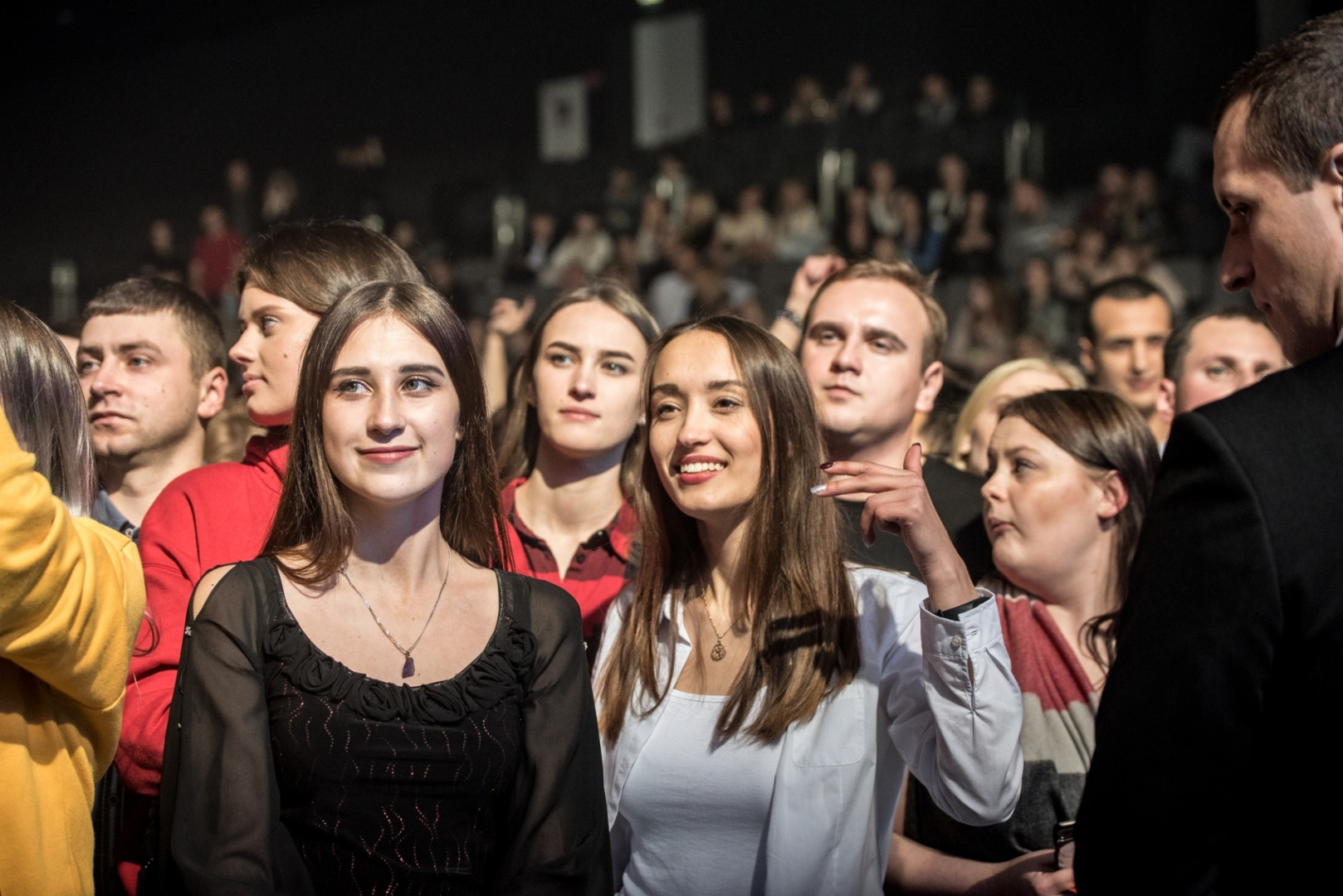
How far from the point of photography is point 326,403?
1607mm

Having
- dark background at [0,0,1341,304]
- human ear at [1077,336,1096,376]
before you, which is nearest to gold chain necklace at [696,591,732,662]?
human ear at [1077,336,1096,376]

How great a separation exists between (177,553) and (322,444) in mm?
373

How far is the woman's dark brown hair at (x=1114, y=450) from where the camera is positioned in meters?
2.25

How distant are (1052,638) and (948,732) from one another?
61 cm

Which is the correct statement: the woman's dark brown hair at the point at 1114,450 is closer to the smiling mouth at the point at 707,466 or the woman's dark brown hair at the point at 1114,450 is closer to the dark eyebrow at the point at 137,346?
the smiling mouth at the point at 707,466

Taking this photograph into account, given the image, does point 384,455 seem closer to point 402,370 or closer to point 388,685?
point 402,370

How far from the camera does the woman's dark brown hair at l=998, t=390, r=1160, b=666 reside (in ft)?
7.37

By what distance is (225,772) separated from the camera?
136 cm

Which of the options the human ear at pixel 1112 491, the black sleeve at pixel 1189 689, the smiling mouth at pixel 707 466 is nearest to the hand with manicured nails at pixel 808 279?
the human ear at pixel 1112 491

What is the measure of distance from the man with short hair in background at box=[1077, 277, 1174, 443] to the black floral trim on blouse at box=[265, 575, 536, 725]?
271 centimetres

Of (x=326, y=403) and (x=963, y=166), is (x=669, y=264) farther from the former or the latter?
(x=326, y=403)

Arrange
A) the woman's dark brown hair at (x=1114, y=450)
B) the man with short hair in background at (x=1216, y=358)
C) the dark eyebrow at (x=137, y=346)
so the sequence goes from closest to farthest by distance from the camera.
A: 1. the woman's dark brown hair at (x=1114, y=450)
2. the dark eyebrow at (x=137, y=346)
3. the man with short hair in background at (x=1216, y=358)

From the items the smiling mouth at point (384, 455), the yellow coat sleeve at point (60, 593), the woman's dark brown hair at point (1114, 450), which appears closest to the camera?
the yellow coat sleeve at point (60, 593)

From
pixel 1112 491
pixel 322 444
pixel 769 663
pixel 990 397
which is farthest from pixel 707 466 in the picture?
pixel 990 397
